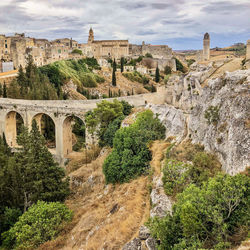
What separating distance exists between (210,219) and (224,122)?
5.72 m

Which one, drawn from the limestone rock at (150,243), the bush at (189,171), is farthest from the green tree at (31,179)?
the limestone rock at (150,243)

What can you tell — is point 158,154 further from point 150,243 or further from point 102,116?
point 102,116

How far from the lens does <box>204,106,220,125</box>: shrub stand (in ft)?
44.4

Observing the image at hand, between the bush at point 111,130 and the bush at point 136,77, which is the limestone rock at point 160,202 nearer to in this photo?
the bush at point 111,130

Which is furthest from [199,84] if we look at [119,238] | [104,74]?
[104,74]

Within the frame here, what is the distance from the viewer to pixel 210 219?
27.2ft

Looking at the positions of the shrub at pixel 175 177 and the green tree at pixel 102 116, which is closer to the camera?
the shrub at pixel 175 177

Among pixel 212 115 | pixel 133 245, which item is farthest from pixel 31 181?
pixel 212 115

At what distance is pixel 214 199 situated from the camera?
886 cm

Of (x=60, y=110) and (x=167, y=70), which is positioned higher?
(x=167, y=70)

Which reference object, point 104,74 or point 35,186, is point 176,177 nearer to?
point 35,186

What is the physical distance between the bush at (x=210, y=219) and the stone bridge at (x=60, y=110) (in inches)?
781

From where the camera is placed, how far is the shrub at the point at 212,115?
1355 cm

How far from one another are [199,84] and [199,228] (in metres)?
13.0
